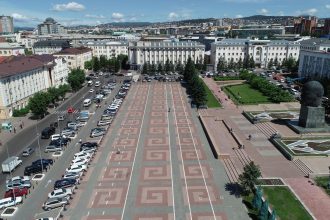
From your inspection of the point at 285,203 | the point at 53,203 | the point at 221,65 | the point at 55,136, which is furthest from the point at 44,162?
the point at 221,65

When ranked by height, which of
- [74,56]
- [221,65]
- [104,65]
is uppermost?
[74,56]

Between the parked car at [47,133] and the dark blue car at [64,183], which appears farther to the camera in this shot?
the parked car at [47,133]

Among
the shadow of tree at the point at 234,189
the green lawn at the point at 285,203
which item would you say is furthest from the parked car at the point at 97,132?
the green lawn at the point at 285,203

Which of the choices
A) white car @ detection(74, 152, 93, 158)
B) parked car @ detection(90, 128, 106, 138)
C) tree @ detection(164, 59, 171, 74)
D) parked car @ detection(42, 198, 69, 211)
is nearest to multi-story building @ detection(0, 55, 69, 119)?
parked car @ detection(90, 128, 106, 138)

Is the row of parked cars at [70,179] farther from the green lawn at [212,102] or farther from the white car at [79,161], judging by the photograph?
the green lawn at [212,102]

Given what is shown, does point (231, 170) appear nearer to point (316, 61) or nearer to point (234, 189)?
point (234, 189)

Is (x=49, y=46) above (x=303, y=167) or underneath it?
above

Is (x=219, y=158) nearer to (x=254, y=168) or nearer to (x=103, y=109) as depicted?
(x=254, y=168)
